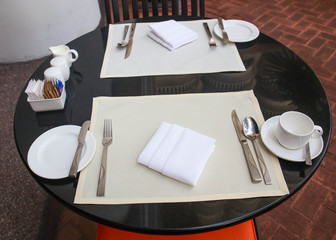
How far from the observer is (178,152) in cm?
69

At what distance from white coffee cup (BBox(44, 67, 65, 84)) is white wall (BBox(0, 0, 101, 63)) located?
4.98 ft

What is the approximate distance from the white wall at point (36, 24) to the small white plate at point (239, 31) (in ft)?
5.19

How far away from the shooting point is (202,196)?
2.01ft

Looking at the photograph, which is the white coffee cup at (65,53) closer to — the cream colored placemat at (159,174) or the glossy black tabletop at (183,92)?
the glossy black tabletop at (183,92)

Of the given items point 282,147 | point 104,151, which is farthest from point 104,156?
point 282,147

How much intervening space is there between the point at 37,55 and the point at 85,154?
196 cm

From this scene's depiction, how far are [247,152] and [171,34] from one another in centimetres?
60

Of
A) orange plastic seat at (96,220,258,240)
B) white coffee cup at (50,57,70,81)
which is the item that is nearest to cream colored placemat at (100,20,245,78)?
white coffee cup at (50,57,70,81)

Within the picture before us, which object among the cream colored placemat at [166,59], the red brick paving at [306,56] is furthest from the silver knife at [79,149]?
the red brick paving at [306,56]

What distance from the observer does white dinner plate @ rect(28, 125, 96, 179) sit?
66 centimetres

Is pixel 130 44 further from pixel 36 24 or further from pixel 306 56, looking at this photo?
pixel 306 56

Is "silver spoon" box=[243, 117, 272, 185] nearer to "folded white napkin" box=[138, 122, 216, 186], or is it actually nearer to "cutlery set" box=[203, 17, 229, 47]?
"folded white napkin" box=[138, 122, 216, 186]

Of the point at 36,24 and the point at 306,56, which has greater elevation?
the point at 36,24

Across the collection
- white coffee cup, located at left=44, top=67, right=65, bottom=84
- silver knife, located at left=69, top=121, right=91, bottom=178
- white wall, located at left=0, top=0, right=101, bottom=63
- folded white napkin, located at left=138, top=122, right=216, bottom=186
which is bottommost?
white wall, located at left=0, top=0, right=101, bottom=63
